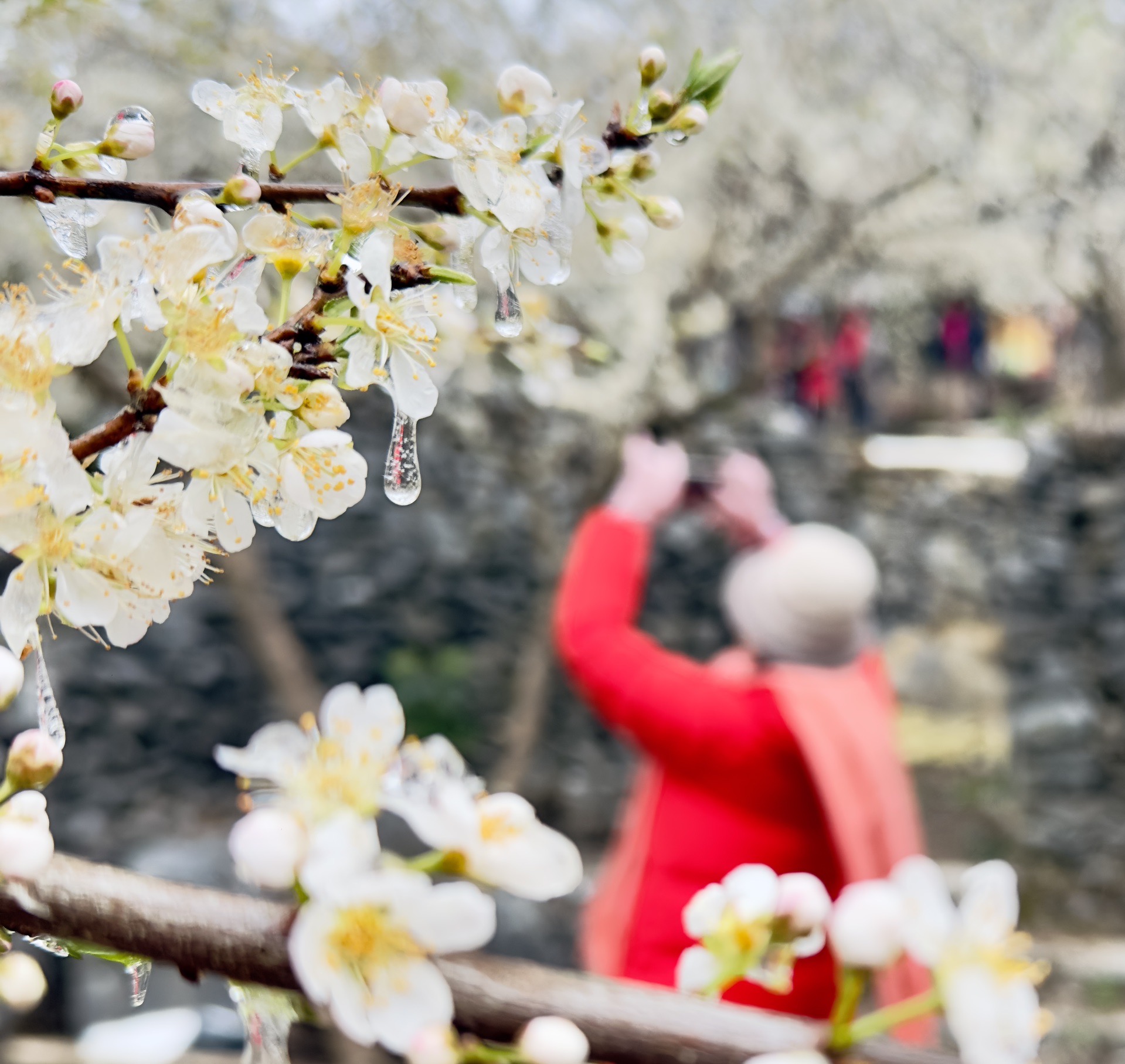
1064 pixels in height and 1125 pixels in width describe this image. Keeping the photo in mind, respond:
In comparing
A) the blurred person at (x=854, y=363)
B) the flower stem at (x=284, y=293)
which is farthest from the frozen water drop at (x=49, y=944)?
the blurred person at (x=854, y=363)

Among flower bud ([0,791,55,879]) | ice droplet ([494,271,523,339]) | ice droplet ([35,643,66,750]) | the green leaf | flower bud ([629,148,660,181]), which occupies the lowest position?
flower bud ([0,791,55,879])

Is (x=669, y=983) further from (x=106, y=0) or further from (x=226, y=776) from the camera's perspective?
(x=226, y=776)

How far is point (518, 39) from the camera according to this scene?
8.00ft

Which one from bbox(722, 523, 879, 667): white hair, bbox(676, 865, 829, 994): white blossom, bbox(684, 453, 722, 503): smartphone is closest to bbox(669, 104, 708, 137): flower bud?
bbox(676, 865, 829, 994): white blossom

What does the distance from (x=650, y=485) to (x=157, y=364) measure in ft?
5.38

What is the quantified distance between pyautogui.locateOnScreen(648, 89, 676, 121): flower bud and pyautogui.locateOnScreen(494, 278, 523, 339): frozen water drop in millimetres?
110

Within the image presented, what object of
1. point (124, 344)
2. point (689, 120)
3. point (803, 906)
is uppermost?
point (689, 120)

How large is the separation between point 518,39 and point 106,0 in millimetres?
1754

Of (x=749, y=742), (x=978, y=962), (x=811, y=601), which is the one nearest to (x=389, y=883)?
(x=978, y=962)

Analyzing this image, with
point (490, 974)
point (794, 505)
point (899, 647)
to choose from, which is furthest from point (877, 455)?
point (490, 974)

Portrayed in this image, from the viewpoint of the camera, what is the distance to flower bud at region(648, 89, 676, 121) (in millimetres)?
489

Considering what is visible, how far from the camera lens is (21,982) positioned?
331 millimetres

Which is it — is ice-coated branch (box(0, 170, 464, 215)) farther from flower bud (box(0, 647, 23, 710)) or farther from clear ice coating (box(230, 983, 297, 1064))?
clear ice coating (box(230, 983, 297, 1064))

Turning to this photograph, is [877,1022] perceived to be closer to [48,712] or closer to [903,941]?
[903,941]
